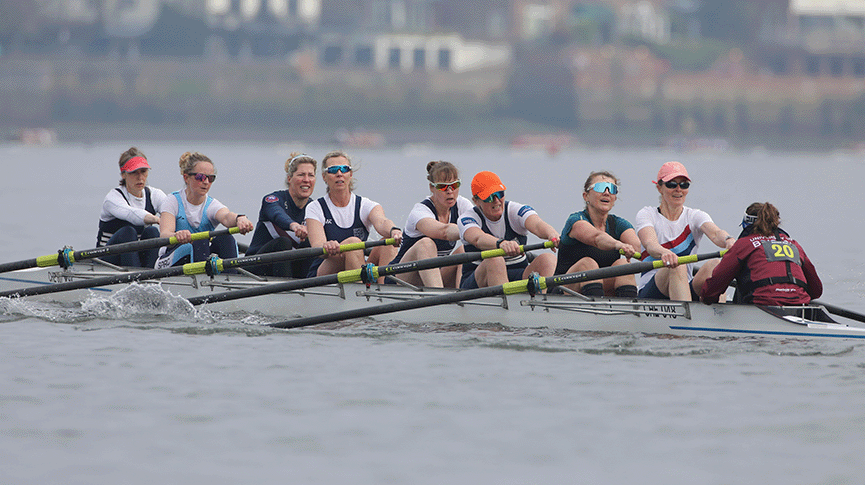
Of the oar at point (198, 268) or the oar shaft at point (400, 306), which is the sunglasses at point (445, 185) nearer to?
the oar at point (198, 268)

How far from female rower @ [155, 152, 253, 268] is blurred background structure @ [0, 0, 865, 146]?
246 feet

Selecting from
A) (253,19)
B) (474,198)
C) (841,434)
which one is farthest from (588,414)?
(253,19)

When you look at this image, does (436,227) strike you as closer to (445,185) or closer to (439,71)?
(445,185)

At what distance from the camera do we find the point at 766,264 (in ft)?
25.8

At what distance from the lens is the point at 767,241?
25.8 ft

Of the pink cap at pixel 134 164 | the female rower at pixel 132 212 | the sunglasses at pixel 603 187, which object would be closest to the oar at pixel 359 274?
the sunglasses at pixel 603 187

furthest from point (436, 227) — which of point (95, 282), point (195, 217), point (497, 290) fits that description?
point (95, 282)

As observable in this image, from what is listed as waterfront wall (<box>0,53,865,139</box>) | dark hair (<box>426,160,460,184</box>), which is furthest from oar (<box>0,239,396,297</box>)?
waterfront wall (<box>0,53,865,139</box>)

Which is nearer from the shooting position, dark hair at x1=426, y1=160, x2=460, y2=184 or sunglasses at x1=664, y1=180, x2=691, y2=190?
sunglasses at x1=664, y1=180, x2=691, y2=190

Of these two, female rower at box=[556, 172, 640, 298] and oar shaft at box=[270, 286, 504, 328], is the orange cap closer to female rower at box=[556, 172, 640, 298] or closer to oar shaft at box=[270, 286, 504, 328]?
female rower at box=[556, 172, 640, 298]

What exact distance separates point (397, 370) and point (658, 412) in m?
1.86

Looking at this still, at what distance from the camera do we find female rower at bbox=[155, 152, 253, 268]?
9969mm

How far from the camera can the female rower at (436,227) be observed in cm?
898

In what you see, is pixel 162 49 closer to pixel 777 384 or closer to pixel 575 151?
Result: pixel 575 151
